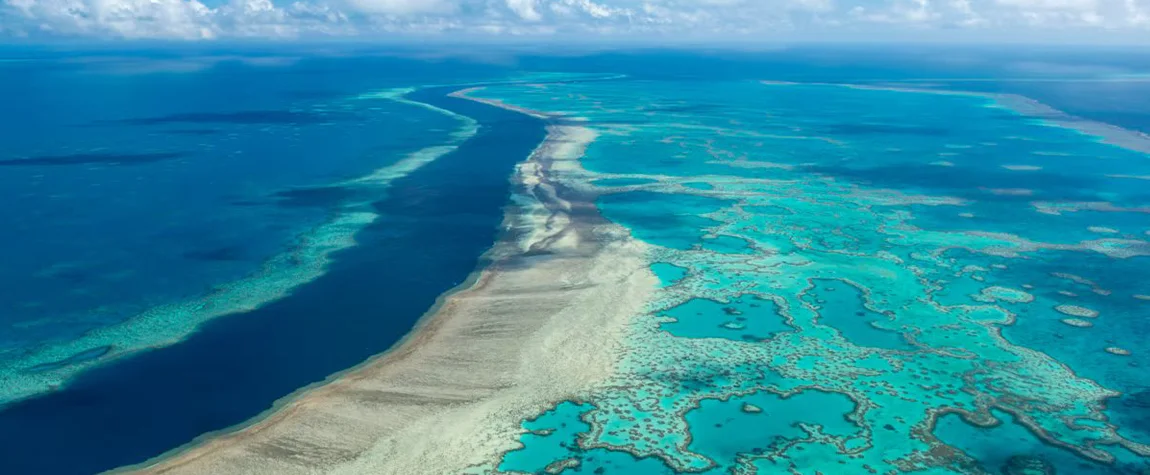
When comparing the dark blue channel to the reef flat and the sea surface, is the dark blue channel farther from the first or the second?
the reef flat

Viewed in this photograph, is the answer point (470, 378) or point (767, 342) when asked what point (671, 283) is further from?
point (470, 378)

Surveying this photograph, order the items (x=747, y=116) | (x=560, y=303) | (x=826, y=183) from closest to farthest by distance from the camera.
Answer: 1. (x=560, y=303)
2. (x=826, y=183)
3. (x=747, y=116)

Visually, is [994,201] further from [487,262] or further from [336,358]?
[336,358]

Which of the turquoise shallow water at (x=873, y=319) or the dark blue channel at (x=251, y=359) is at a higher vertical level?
the turquoise shallow water at (x=873, y=319)

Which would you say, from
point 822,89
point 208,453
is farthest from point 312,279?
point 822,89

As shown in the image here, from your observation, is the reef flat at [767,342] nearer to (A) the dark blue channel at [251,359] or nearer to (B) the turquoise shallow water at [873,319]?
(B) the turquoise shallow water at [873,319]

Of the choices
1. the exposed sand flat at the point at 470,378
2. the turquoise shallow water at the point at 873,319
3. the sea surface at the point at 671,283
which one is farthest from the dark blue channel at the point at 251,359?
the turquoise shallow water at the point at 873,319

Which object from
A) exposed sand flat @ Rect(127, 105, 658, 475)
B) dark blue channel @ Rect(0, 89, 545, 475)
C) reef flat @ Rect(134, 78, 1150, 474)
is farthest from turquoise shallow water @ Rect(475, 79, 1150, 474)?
dark blue channel @ Rect(0, 89, 545, 475)
